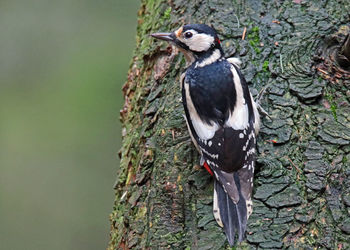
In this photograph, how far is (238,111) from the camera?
326cm

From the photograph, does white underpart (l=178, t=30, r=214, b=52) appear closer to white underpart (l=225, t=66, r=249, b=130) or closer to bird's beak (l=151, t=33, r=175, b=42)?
bird's beak (l=151, t=33, r=175, b=42)

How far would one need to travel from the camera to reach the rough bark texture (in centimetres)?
279

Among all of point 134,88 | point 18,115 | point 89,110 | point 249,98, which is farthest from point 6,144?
point 249,98

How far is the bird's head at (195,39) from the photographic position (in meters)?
3.41

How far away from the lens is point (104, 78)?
6.12 m

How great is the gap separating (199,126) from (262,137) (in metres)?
0.34

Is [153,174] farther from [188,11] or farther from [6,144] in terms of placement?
[6,144]

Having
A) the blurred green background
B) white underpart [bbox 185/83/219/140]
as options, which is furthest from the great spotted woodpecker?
the blurred green background

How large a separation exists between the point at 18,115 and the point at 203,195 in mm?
3845

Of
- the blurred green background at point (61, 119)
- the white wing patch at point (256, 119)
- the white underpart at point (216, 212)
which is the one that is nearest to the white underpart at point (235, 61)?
the white wing patch at point (256, 119)

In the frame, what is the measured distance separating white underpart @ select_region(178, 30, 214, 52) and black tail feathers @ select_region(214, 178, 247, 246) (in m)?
0.86

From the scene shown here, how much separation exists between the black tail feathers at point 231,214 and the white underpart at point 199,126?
0.28 metres

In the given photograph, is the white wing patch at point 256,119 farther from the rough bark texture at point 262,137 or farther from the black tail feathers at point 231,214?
the black tail feathers at point 231,214

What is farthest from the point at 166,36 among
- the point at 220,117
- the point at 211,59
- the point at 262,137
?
the point at 262,137
